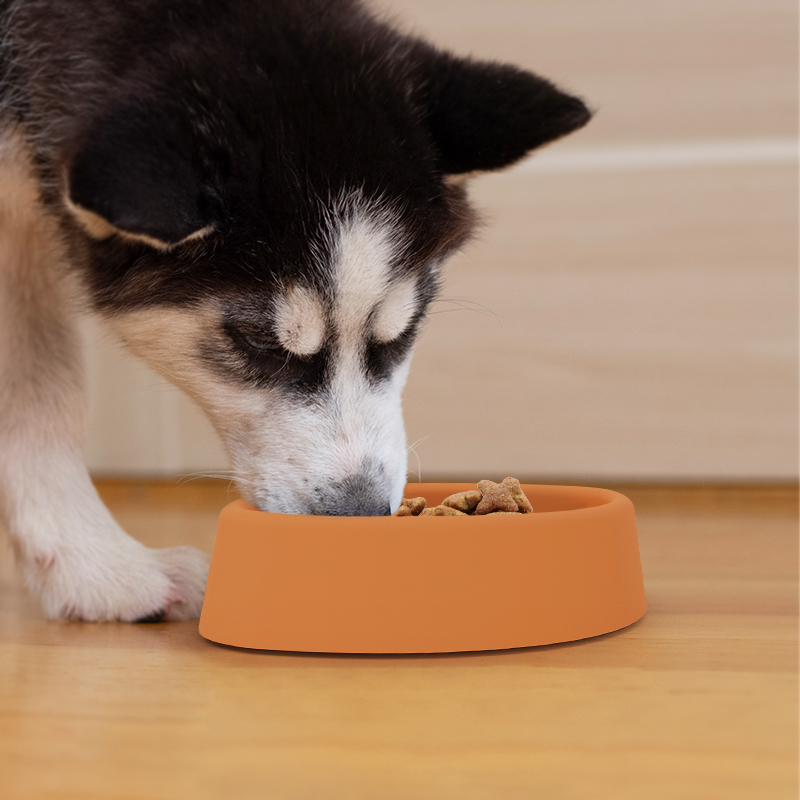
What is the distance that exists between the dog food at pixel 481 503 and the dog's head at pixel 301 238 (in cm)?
6

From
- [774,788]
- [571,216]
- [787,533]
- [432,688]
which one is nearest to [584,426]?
[571,216]

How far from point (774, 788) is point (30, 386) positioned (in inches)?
52.2

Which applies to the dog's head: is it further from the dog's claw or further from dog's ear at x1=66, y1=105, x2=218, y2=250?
the dog's claw

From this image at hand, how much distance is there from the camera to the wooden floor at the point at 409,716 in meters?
0.84

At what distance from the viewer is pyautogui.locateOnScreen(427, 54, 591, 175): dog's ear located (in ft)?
5.25

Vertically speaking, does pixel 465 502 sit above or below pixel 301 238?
below

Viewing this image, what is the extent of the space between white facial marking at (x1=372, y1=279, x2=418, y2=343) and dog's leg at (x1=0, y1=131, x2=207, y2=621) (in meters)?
0.49

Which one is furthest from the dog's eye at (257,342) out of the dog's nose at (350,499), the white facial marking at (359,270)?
the dog's nose at (350,499)

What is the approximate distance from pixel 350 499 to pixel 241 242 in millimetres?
417

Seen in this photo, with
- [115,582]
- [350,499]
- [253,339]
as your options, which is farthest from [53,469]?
[350,499]

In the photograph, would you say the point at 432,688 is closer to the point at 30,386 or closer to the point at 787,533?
the point at 30,386

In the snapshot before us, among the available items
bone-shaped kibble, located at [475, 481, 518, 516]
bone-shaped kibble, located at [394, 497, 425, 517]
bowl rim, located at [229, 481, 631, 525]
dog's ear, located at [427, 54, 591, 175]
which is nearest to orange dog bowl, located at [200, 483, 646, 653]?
bowl rim, located at [229, 481, 631, 525]

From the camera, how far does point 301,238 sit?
→ 1461 millimetres

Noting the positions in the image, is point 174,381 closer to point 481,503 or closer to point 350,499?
point 350,499
